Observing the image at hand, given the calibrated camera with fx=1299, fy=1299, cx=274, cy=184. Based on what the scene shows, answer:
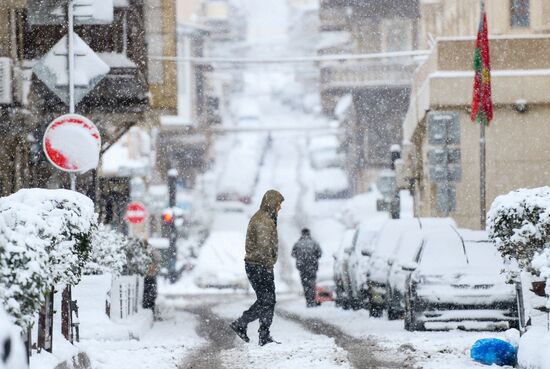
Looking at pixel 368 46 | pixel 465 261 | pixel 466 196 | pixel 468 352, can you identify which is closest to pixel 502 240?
pixel 468 352

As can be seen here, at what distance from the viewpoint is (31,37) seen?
84.3ft

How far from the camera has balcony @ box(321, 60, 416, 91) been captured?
192 ft

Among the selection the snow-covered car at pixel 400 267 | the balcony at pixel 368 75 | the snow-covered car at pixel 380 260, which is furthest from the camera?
the balcony at pixel 368 75

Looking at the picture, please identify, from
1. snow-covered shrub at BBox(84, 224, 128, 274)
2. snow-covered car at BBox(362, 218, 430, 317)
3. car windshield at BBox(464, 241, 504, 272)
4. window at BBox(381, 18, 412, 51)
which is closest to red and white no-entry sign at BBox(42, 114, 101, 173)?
snow-covered shrub at BBox(84, 224, 128, 274)

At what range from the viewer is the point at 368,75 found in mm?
59531

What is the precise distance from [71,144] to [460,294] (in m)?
5.45

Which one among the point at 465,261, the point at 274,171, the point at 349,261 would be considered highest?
A: the point at 465,261

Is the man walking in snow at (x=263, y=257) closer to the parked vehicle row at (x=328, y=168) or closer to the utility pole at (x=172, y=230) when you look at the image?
the utility pole at (x=172, y=230)

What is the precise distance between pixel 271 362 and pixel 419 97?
2329 cm

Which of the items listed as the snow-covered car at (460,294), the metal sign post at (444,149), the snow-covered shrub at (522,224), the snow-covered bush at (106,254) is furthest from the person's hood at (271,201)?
the metal sign post at (444,149)

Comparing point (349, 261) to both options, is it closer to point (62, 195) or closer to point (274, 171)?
point (62, 195)

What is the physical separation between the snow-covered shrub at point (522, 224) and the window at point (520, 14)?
23.1 m

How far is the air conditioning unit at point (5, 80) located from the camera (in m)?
23.8

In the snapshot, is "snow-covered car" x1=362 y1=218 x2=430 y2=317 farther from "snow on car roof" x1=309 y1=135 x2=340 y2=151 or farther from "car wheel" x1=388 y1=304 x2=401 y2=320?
"snow on car roof" x1=309 y1=135 x2=340 y2=151
